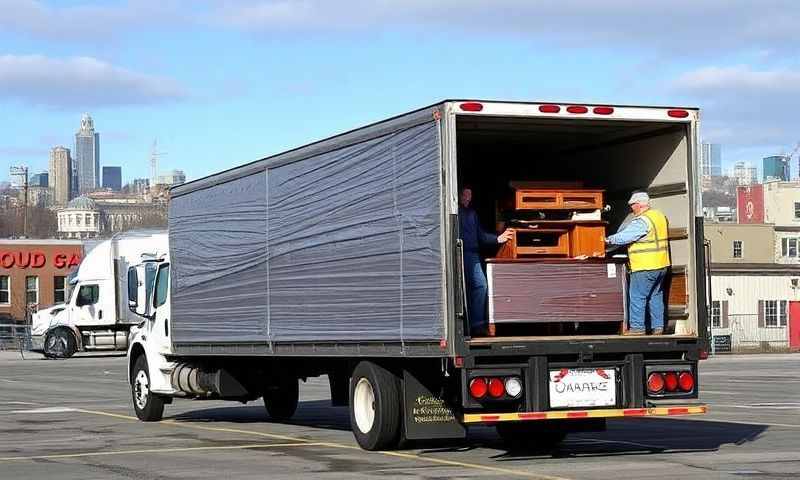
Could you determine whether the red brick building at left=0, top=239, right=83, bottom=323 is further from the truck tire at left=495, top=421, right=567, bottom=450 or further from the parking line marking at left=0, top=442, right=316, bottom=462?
the truck tire at left=495, top=421, right=567, bottom=450

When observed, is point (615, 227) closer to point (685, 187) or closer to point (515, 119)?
point (685, 187)

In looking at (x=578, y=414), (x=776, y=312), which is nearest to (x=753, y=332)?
(x=776, y=312)

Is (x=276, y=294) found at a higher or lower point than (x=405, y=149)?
lower

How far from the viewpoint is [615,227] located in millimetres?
16469

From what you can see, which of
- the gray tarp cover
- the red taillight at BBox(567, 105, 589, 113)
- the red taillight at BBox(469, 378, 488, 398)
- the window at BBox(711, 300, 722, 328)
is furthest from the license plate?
the window at BBox(711, 300, 722, 328)

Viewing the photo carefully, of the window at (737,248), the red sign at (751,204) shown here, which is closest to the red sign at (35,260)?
the window at (737,248)

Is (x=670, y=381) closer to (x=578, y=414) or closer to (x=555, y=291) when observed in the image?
(x=578, y=414)

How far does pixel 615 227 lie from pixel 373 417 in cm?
350

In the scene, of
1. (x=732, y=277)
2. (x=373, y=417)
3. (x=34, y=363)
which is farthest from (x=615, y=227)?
(x=732, y=277)

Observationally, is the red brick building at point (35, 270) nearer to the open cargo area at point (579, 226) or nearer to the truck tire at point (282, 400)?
the truck tire at point (282, 400)

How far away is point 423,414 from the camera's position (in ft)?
48.6

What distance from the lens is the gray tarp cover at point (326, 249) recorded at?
46.5ft

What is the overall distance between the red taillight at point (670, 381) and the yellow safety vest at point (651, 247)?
1.11 meters

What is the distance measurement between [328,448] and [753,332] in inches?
2286
